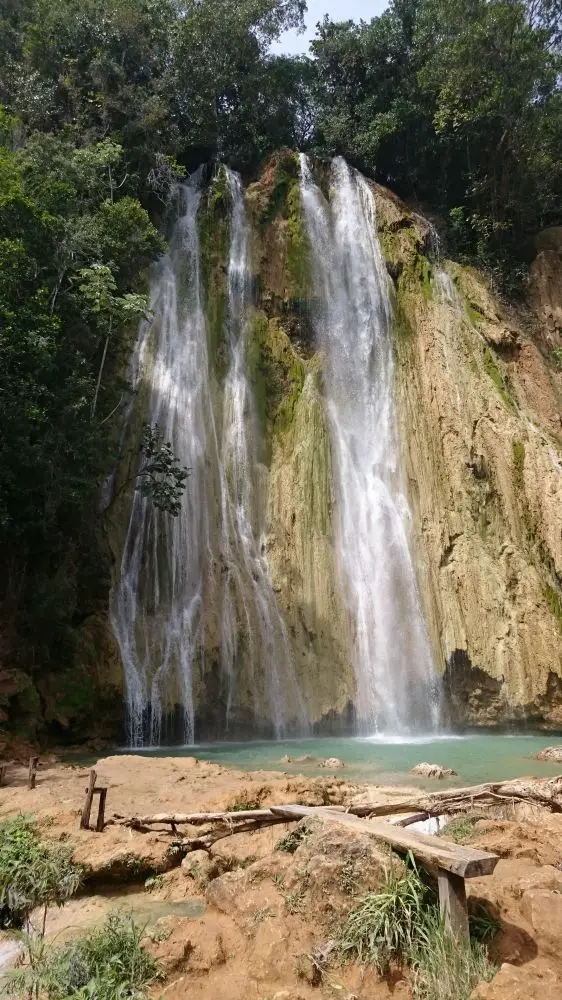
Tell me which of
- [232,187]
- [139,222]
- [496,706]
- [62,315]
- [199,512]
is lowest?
[496,706]

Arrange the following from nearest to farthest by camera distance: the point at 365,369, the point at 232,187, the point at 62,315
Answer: the point at 62,315
the point at 365,369
the point at 232,187

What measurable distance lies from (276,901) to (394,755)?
833 centimetres

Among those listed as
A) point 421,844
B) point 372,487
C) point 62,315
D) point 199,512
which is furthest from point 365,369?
point 421,844

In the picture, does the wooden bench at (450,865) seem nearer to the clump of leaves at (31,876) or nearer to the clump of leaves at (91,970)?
the clump of leaves at (91,970)

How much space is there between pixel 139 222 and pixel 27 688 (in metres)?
12.0

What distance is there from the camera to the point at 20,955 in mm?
4453

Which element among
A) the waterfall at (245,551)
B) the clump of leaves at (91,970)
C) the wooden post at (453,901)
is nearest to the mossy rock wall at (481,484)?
the waterfall at (245,551)

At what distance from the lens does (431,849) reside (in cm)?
420

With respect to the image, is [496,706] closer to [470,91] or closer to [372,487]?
[372,487]

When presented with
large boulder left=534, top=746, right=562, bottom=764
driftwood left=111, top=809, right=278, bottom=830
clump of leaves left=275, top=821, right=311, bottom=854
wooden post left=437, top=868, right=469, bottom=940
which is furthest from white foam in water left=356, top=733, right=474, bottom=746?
wooden post left=437, top=868, right=469, bottom=940

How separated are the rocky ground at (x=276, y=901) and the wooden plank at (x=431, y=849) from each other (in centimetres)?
14

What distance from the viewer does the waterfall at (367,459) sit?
16734 mm

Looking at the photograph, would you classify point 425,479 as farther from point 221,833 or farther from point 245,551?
point 221,833

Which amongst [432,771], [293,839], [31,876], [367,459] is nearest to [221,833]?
[293,839]
